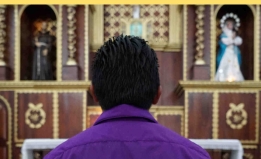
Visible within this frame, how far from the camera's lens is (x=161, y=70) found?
613cm

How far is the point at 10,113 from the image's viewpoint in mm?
5434

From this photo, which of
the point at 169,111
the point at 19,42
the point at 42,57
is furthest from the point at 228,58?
the point at 19,42

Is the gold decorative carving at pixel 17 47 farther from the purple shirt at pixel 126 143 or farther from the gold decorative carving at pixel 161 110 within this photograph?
the purple shirt at pixel 126 143

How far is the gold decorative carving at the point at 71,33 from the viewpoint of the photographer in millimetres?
5695

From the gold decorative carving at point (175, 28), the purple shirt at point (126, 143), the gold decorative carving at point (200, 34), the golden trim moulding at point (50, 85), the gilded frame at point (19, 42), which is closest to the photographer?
the purple shirt at point (126, 143)

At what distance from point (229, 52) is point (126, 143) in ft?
16.1

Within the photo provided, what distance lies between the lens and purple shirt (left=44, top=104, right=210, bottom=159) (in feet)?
3.59

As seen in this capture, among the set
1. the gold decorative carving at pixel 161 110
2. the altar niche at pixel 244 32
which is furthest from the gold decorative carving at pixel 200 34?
the gold decorative carving at pixel 161 110

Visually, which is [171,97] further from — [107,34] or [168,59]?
[107,34]

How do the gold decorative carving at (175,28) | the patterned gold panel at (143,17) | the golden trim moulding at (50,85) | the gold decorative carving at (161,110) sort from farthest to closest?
1. the patterned gold panel at (143,17)
2. the gold decorative carving at (175,28)
3. the gold decorative carving at (161,110)
4. the golden trim moulding at (50,85)

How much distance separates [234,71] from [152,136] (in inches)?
187

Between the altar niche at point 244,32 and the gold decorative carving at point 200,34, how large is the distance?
0.90ft

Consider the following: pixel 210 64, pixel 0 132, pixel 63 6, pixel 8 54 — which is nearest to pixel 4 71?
pixel 8 54

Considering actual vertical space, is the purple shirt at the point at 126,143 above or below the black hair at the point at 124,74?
below
